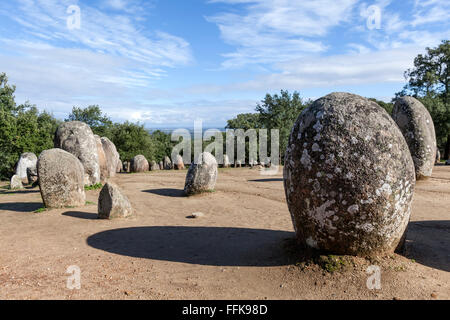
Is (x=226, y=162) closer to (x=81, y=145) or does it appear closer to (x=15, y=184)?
(x=81, y=145)

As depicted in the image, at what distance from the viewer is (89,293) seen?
4.88 m

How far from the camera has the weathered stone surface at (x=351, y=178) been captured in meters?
4.96

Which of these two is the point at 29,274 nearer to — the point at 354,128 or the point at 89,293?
the point at 89,293

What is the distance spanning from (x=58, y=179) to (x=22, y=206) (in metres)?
2.63

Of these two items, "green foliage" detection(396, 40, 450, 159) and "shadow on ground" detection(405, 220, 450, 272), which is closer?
"shadow on ground" detection(405, 220, 450, 272)

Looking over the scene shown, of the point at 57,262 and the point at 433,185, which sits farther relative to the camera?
the point at 433,185

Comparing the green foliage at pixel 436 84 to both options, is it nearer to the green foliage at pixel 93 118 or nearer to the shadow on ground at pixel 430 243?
the shadow on ground at pixel 430 243

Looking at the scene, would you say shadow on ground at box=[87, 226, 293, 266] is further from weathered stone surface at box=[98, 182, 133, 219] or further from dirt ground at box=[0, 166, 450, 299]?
weathered stone surface at box=[98, 182, 133, 219]

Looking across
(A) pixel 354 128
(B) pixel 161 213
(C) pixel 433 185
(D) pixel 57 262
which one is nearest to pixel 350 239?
(A) pixel 354 128

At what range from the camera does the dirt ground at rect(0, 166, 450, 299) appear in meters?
4.83

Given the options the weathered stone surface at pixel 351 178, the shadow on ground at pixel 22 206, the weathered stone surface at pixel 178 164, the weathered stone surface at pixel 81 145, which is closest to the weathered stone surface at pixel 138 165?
the weathered stone surface at pixel 178 164

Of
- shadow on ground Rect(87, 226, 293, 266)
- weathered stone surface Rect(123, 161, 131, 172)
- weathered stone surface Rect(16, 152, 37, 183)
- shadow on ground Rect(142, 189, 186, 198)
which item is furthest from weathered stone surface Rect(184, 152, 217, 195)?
weathered stone surface Rect(123, 161, 131, 172)

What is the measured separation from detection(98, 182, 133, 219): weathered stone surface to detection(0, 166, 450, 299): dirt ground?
411 millimetres

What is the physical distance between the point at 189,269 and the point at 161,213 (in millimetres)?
5389
